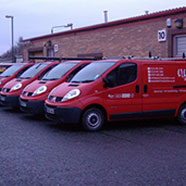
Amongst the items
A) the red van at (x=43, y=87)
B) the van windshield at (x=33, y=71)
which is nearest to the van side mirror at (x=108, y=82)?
the red van at (x=43, y=87)

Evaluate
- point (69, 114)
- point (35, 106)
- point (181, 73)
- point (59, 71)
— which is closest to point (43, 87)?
point (35, 106)

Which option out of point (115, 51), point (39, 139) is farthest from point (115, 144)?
point (115, 51)

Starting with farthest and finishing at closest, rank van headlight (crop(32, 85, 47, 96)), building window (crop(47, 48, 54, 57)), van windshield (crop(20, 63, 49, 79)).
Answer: building window (crop(47, 48, 54, 57)), van windshield (crop(20, 63, 49, 79)), van headlight (crop(32, 85, 47, 96))

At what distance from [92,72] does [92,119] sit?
4.24 feet

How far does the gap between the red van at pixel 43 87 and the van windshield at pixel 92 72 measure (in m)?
0.87

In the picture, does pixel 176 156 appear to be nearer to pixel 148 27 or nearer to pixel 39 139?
pixel 39 139

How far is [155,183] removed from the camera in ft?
16.0

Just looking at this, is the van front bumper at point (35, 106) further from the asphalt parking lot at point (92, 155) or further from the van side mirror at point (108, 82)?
the van side mirror at point (108, 82)

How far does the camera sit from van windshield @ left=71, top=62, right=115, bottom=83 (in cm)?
901

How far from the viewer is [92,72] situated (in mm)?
9258

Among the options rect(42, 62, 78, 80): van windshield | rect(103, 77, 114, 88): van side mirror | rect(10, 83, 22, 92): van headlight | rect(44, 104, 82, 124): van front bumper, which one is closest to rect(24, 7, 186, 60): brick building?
rect(42, 62, 78, 80): van windshield

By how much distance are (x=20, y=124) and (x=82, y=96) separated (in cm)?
219

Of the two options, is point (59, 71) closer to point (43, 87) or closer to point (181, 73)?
point (43, 87)

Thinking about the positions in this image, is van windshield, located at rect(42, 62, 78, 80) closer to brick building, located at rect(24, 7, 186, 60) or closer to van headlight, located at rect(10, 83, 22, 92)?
van headlight, located at rect(10, 83, 22, 92)
